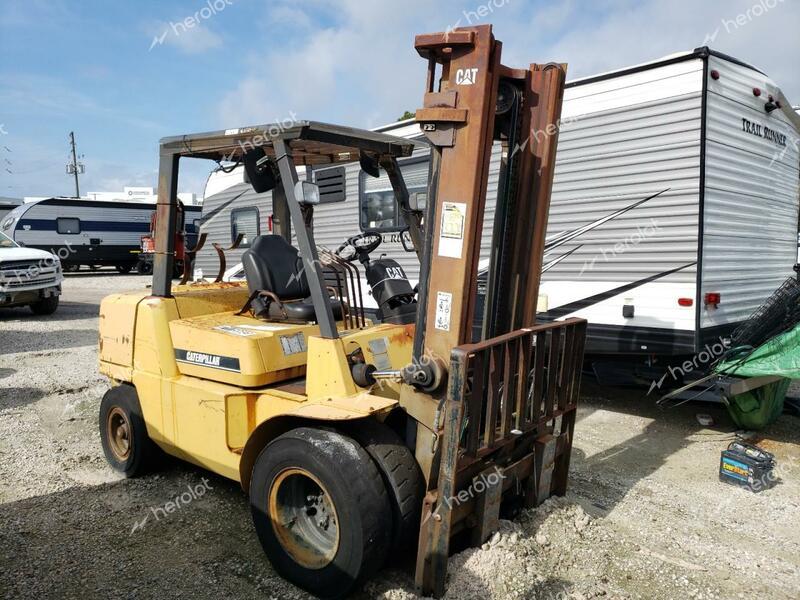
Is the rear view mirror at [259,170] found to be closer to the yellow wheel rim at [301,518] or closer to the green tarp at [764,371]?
the yellow wheel rim at [301,518]

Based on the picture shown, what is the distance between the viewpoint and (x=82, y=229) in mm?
24031

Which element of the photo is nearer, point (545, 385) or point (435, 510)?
point (435, 510)

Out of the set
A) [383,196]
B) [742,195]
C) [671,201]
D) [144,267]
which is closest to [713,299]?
[671,201]

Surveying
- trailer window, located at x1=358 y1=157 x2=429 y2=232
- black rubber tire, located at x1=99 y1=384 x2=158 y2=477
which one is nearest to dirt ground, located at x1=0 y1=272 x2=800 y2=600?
black rubber tire, located at x1=99 y1=384 x2=158 y2=477

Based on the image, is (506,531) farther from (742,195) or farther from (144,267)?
(144,267)

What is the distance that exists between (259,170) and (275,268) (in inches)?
26.9

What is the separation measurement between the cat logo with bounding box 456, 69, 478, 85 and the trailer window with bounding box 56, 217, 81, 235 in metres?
24.5

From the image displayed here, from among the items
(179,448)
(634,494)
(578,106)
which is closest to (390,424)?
(179,448)

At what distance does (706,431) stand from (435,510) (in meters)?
4.32

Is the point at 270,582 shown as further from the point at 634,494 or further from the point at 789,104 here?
the point at 789,104

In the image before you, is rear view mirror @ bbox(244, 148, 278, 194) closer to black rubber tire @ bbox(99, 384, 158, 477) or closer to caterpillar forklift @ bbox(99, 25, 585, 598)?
caterpillar forklift @ bbox(99, 25, 585, 598)

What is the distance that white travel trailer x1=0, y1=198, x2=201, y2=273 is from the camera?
22.9 metres

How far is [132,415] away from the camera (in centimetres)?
445

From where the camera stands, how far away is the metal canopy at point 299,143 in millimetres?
3430
